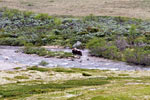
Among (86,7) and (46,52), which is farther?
(86,7)

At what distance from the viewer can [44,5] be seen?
287ft

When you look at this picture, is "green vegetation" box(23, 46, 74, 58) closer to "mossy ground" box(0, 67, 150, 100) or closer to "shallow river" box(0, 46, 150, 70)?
"shallow river" box(0, 46, 150, 70)

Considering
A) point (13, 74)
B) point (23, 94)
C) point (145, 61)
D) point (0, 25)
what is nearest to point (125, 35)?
point (145, 61)

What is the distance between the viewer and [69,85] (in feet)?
88.0

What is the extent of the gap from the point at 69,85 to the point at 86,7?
60.6 m

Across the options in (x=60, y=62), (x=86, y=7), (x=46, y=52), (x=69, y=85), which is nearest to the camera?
(x=69, y=85)

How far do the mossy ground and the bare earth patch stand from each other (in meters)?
42.9

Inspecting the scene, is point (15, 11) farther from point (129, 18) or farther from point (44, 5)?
point (129, 18)

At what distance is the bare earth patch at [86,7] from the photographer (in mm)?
78637

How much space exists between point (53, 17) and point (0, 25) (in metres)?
11.8

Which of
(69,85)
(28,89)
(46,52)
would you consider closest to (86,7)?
(46,52)

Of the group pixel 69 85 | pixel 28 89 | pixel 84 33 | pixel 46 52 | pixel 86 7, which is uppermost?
pixel 86 7

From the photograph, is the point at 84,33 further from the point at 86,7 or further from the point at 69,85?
the point at 69,85

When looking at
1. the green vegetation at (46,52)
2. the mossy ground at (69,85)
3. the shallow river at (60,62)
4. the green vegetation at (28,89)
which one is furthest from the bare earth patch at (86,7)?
the green vegetation at (28,89)
